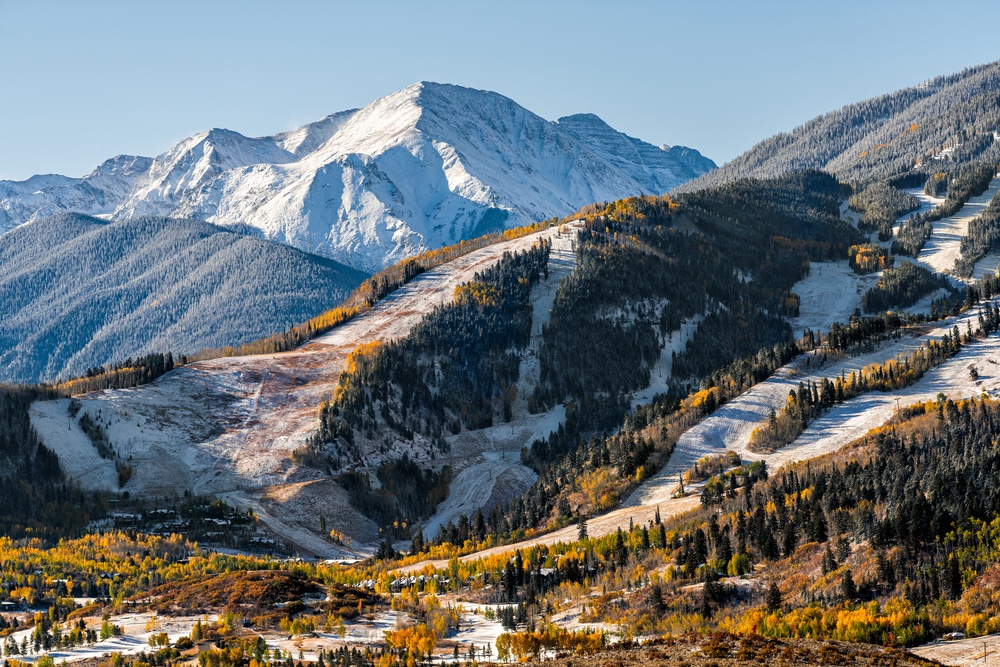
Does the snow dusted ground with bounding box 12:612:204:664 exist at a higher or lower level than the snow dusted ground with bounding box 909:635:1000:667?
higher

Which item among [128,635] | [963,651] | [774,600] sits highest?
[128,635]

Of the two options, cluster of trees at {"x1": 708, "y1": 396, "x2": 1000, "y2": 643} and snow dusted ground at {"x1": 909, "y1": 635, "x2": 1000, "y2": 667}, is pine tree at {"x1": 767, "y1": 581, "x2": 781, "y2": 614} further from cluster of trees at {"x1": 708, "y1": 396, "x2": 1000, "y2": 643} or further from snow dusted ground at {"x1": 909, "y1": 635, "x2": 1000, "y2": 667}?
snow dusted ground at {"x1": 909, "y1": 635, "x2": 1000, "y2": 667}

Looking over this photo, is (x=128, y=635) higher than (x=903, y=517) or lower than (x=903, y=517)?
lower

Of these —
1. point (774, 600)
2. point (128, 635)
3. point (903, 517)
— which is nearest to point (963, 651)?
point (774, 600)

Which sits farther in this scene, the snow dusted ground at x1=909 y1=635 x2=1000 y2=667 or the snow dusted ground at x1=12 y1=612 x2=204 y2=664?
the snow dusted ground at x1=12 y1=612 x2=204 y2=664

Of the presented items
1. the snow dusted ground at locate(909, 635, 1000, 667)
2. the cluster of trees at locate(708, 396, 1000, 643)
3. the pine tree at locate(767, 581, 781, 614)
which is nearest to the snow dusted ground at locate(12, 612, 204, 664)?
the pine tree at locate(767, 581, 781, 614)

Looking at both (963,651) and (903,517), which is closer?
(963,651)

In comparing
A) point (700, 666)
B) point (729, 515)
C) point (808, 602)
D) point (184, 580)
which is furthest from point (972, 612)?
point (184, 580)

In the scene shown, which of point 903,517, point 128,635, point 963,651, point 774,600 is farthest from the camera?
point 128,635

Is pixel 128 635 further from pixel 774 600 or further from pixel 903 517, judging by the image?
pixel 903 517

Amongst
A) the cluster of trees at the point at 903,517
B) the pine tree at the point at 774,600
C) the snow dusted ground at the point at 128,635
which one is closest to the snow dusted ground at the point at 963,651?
the cluster of trees at the point at 903,517

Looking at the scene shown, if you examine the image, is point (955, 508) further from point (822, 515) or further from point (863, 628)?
point (863, 628)
